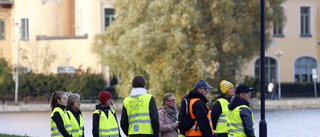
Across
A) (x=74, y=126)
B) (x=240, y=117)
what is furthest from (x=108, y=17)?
(x=240, y=117)

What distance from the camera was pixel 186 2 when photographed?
3381 cm

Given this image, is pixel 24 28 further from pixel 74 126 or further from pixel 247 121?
pixel 247 121

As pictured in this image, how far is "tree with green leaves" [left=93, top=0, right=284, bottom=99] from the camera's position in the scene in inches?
1319

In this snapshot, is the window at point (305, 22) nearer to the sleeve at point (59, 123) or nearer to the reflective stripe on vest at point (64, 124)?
the reflective stripe on vest at point (64, 124)

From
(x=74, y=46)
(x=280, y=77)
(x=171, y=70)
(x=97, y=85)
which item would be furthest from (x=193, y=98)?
(x=280, y=77)

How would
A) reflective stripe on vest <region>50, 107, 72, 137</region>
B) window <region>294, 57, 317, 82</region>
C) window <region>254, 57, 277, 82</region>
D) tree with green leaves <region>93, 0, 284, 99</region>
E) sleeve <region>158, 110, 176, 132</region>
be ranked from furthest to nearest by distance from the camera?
window <region>294, 57, 317, 82</region>, window <region>254, 57, 277, 82</region>, tree with green leaves <region>93, 0, 284, 99</region>, sleeve <region>158, 110, 176, 132</region>, reflective stripe on vest <region>50, 107, 72, 137</region>

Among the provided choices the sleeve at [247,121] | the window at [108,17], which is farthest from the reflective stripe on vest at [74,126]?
the window at [108,17]

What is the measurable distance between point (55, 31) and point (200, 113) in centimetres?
4314

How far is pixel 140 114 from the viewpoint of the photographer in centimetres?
953

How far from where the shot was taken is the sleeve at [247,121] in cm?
878

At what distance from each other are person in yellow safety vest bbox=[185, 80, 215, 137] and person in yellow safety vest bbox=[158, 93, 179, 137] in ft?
3.35

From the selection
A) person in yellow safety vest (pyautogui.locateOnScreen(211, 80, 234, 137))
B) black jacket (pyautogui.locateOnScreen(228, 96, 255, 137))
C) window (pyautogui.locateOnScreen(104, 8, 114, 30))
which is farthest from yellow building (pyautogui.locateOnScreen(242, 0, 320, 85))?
black jacket (pyautogui.locateOnScreen(228, 96, 255, 137))

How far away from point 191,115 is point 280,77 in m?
45.4

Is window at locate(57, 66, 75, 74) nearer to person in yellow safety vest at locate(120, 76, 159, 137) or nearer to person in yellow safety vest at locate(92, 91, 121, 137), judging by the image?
person in yellow safety vest at locate(92, 91, 121, 137)
